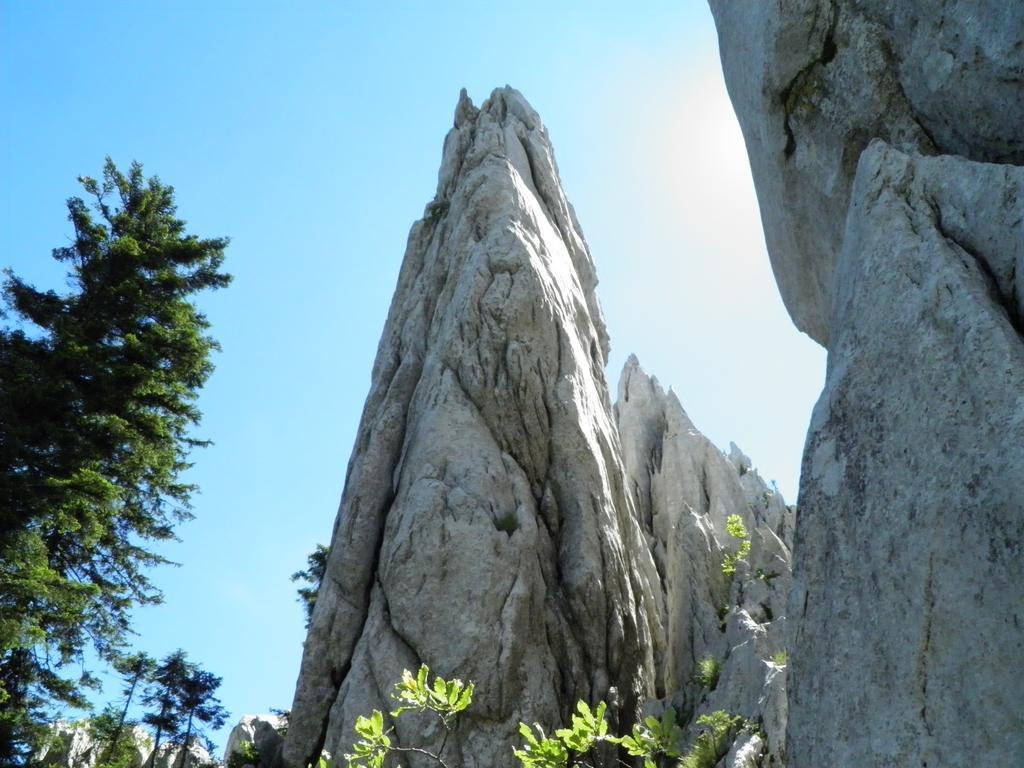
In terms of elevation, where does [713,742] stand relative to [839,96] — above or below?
below

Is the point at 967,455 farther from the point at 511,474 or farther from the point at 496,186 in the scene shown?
the point at 496,186

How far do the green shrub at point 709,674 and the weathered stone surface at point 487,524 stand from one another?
289 cm

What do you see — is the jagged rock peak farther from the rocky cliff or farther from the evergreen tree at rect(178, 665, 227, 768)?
the evergreen tree at rect(178, 665, 227, 768)

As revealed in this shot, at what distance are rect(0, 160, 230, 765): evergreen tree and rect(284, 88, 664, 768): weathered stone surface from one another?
18.0ft

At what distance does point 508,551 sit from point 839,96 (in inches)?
565

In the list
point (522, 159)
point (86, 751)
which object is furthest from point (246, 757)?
point (522, 159)

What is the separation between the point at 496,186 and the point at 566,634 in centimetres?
1821

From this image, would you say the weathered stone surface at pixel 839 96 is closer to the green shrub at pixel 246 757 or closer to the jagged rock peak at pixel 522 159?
the green shrub at pixel 246 757

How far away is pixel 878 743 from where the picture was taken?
673 cm

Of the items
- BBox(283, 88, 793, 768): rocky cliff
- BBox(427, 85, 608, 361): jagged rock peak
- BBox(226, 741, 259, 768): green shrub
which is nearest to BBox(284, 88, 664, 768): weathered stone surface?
BBox(283, 88, 793, 768): rocky cliff

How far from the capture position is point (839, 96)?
1149 centimetres

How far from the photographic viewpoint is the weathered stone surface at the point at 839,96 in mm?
9078

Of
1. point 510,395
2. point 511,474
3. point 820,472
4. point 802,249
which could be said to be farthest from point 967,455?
point 510,395

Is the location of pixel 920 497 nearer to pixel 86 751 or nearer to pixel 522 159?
pixel 86 751
